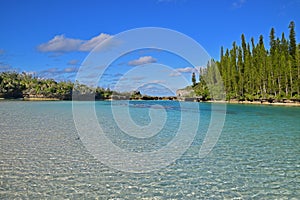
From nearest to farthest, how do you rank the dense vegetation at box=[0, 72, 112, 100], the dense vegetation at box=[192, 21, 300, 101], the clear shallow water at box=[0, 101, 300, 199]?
the clear shallow water at box=[0, 101, 300, 199]
the dense vegetation at box=[192, 21, 300, 101]
the dense vegetation at box=[0, 72, 112, 100]

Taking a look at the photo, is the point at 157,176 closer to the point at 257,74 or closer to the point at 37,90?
the point at 257,74

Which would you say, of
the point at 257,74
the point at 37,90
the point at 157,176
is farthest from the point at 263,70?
the point at 37,90

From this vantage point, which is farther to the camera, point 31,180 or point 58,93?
point 58,93

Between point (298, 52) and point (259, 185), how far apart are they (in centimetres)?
5753

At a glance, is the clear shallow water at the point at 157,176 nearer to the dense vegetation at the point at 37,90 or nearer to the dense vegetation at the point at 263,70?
the dense vegetation at the point at 263,70

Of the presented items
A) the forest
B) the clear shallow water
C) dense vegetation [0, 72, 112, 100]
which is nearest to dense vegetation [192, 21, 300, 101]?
the forest

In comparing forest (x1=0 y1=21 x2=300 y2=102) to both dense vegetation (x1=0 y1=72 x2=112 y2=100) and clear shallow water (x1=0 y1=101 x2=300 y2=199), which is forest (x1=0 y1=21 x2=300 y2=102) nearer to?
clear shallow water (x1=0 y1=101 x2=300 y2=199)

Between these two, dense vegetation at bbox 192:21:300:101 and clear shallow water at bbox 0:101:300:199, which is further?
dense vegetation at bbox 192:21:300:101

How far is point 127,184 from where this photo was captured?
294 inches

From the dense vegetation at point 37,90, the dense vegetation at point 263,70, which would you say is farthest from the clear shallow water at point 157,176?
the dense vegetation at point 37,90

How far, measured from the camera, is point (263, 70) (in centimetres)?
6581

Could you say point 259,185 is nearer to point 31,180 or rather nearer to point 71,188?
point 71,188

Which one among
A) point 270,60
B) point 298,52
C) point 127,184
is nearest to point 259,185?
point 127,184

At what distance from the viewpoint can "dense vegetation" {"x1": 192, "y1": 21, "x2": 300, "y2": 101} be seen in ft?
192
